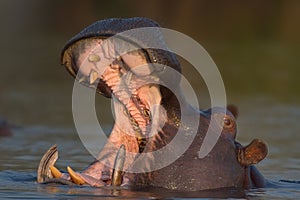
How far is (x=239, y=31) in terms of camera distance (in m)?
20.9

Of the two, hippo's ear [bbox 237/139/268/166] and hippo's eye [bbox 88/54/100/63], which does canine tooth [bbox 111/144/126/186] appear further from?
hippo's ear [bbox 237/139/268/166]

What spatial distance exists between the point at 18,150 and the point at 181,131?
313cm

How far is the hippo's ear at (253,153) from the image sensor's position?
638 cm

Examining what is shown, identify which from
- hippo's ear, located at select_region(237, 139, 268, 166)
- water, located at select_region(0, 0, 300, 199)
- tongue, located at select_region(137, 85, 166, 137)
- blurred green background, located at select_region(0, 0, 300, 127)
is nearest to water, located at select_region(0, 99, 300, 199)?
water, located at select_region(0, 0, 300, 199)

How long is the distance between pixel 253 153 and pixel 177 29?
13717 mm

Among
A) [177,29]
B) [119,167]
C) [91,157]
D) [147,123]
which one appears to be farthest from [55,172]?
[177,29]

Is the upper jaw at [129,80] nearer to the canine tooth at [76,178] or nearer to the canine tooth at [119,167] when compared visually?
the canine tooth at [119,167]

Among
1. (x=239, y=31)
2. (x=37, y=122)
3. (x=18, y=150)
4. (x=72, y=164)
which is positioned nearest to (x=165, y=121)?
(x=72, y=164)

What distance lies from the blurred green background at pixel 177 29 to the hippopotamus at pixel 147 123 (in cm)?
484

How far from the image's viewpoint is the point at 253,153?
6.38 meters

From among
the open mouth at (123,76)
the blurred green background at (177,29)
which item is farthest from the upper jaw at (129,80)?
the blurred green background at (177,29)

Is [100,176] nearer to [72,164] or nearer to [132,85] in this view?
[132,85]

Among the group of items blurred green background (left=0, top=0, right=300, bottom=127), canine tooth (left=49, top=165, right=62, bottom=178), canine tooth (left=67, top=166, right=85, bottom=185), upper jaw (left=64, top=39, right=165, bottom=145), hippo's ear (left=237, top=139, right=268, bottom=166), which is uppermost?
blurred green background (left=0, top=0, right=300, bottom=127)

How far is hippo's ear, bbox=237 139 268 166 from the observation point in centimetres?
638
